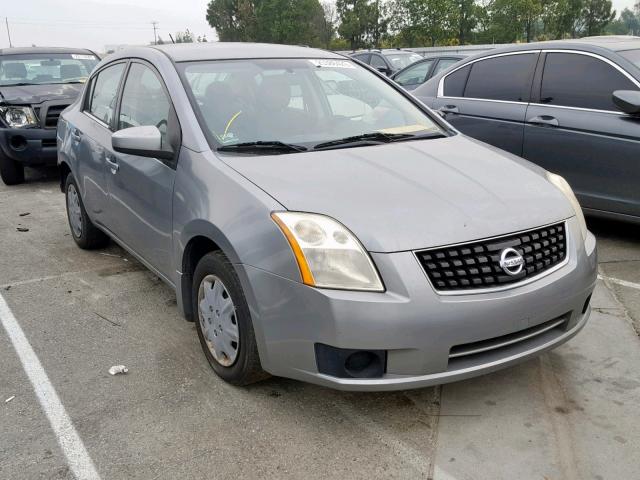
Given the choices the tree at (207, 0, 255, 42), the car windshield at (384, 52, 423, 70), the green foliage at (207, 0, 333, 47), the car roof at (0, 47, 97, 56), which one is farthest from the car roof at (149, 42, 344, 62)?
the tree at (207, 0, 255, 42)

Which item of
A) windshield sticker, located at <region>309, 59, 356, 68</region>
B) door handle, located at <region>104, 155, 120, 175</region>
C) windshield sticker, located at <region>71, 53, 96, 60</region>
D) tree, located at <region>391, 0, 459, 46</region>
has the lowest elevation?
door handle, located at <region>104, 155, 120, 175</region>

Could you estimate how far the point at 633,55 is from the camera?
505 centimetres

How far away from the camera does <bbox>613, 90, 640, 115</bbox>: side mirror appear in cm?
463

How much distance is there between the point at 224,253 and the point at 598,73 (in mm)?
3665

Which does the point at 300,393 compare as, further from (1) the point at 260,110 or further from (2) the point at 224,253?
(1) the point at 260,110

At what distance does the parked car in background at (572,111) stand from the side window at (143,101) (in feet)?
10.1

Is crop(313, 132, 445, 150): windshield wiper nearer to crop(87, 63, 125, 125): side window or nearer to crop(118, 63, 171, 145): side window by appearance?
crop(118, 63, 171, 145): side window

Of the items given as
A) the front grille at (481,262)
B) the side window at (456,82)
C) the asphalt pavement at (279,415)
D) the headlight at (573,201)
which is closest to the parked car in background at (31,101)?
the asphalt pavement at (279,415)

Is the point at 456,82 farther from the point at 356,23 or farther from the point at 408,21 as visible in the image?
the point at 356,23

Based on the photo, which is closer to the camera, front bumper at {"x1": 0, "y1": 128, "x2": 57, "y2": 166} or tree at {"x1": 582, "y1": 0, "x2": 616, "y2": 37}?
front bumper at {"x1": 0, "y1": 128, "x2": 57, "y2": 166}

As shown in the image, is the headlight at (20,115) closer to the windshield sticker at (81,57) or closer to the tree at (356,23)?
the windshield sticker at (81,57)

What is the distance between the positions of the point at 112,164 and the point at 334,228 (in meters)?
2.12

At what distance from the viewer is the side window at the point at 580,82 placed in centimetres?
496

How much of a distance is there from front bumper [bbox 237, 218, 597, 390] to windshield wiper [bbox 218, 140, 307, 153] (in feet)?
2.42
